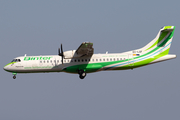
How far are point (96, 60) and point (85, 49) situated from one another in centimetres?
267

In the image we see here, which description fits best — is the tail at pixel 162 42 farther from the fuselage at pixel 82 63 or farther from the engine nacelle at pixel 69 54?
the engine nacelle at pixel 69 54

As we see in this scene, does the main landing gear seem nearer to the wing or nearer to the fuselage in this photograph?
the fuselage

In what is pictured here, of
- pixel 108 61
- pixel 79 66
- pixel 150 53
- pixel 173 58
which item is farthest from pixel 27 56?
pixel 173 58

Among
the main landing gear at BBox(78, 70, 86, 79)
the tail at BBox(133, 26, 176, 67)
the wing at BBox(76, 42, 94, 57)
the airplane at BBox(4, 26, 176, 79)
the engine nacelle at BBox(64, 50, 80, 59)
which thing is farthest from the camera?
the tail at BBox(133, 26, 176, 67)

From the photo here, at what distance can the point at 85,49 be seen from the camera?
31828 millimetres

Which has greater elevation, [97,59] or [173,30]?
[173,30]

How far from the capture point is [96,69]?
111 ft

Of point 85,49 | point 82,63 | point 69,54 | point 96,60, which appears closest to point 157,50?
point 96,60

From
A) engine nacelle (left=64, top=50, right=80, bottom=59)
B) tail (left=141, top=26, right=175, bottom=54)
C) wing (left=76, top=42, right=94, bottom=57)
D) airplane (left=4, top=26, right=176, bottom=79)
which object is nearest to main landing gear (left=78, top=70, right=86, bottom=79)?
airplane (left=4, top=26, right=176, bottom=79)

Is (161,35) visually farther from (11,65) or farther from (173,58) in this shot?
(11,65)

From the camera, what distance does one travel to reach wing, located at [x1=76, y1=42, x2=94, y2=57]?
3025 cm

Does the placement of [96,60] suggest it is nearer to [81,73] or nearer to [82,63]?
[82,63]

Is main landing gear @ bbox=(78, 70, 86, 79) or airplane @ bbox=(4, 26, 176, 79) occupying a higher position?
airplane @ bbox=(4, 26, 176, 79)

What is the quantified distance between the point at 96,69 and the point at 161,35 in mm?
9072
